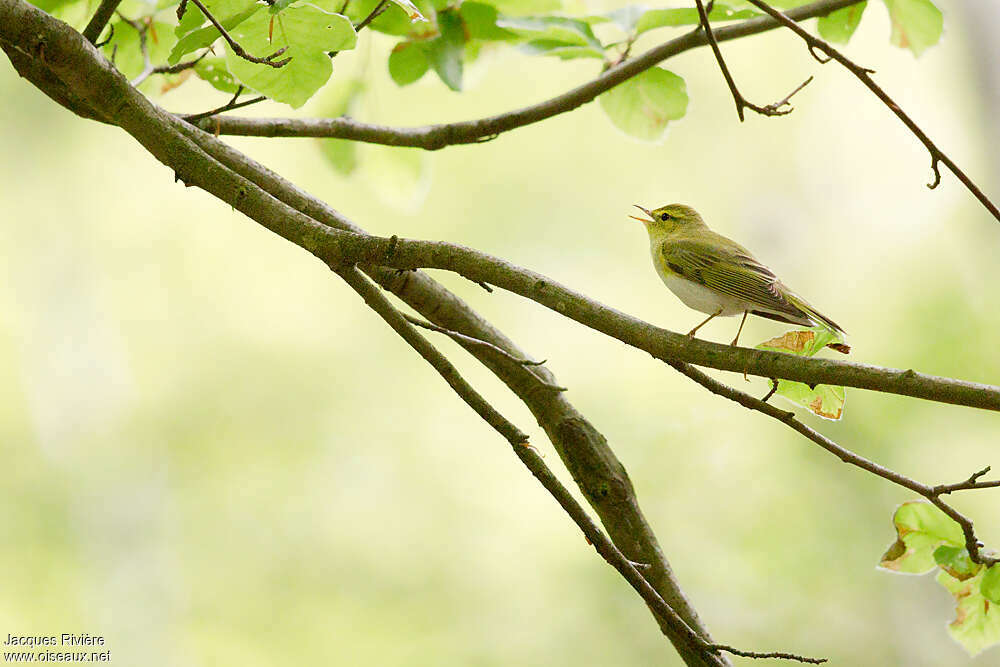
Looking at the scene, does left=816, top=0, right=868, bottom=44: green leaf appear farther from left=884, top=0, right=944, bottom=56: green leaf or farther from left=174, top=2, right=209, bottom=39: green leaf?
left=174, top=2, right=209, bottom=39: green leaf

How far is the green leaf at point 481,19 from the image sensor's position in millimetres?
1290

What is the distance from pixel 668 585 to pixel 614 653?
406cm

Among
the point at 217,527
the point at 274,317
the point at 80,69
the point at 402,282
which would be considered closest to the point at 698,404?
the point at 274,317

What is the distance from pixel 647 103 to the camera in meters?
1.35

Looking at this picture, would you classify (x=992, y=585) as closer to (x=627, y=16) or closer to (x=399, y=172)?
(x=627, y=16)

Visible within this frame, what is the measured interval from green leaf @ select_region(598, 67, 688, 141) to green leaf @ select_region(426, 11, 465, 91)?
0.25m

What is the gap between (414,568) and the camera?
5008mm

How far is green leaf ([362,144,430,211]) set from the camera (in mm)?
1568

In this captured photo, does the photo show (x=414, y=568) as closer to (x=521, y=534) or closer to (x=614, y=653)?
(x=521, y=534)

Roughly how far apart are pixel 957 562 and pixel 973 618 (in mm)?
124

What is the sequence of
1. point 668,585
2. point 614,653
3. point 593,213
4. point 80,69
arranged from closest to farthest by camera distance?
point 80,69 → point 668,585 → point 614,653 → point 593,213

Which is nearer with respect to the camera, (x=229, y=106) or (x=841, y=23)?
(x=229, y=106)

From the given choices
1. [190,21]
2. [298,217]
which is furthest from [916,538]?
[190,21]

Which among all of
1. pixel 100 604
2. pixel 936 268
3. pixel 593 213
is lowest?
pixel 100 604
